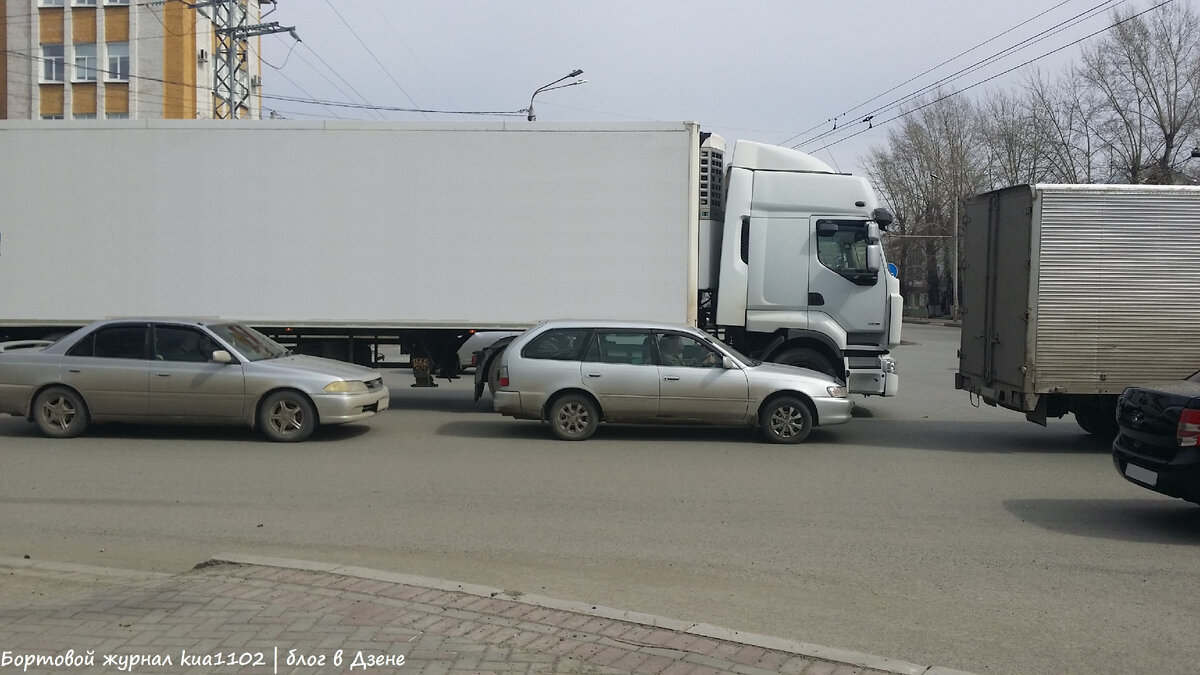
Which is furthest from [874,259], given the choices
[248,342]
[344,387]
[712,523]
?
[248,342]

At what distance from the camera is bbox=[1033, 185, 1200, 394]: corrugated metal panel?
1157 centimetres

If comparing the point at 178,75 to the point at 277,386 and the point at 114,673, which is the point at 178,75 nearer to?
the point at 277,386

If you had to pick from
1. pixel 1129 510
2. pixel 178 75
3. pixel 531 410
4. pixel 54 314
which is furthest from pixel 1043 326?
pixel 178 75

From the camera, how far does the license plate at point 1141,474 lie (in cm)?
796

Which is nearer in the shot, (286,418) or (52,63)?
(286,418)

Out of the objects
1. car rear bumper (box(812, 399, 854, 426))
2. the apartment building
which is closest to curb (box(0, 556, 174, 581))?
car rear bumper (box(812, 399, 854, 426))

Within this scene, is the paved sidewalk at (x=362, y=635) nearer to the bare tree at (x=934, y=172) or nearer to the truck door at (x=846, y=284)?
the truck door at (x=846, y=284)

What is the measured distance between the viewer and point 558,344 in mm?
12398

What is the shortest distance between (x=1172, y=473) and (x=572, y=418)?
6.48 metres

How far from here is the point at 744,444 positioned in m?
12.2

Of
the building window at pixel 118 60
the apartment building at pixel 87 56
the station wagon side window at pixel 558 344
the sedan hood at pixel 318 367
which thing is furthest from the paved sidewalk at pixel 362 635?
the building window at pixel 118 60

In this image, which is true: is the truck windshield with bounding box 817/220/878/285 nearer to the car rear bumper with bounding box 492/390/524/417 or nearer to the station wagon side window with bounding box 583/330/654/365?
the station wagon side window with bounding box 583/330/654/365

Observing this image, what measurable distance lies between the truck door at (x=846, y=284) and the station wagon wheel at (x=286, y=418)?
22.4 feet

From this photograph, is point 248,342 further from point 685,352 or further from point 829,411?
point 829,411
